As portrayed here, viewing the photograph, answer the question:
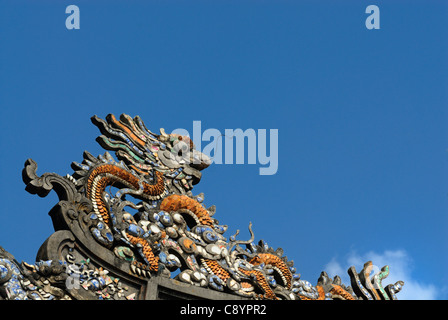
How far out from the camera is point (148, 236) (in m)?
10.4

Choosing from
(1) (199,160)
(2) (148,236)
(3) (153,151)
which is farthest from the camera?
(1) (199,160)

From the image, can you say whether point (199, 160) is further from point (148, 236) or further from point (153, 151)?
point (148, 236)

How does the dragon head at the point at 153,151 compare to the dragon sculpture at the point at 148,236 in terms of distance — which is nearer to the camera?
the dragon sculpture at the point at 148,236

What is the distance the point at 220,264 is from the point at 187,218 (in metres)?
0.82

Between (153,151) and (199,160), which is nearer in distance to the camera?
(153,151)

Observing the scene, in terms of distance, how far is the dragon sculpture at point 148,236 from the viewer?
31.5 ft

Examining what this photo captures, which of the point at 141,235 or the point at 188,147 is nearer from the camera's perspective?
the point at 141,235

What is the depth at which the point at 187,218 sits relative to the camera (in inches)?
443

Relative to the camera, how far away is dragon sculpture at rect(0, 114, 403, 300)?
9.60 metres

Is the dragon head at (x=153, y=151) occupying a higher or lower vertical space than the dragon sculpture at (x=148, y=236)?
higher

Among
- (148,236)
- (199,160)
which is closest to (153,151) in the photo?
(199,160)

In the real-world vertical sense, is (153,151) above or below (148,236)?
above
